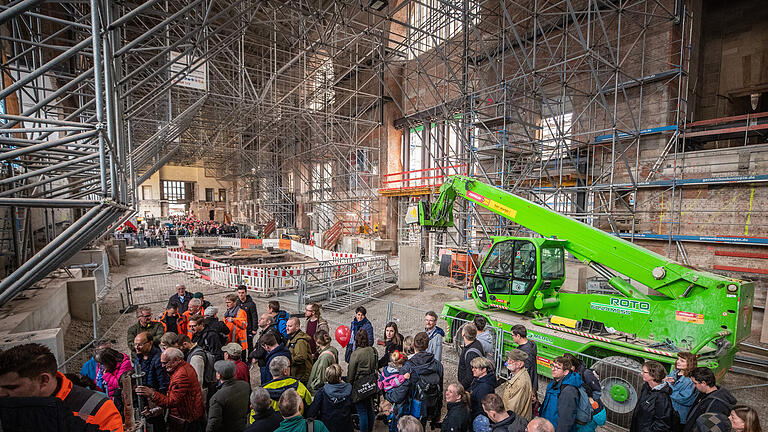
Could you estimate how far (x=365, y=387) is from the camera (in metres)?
4.28

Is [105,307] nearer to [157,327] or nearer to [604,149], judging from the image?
[157,327]

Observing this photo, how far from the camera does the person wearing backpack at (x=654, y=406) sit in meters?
3.62

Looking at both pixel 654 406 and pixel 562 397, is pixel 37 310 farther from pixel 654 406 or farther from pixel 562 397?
pixel 654 406

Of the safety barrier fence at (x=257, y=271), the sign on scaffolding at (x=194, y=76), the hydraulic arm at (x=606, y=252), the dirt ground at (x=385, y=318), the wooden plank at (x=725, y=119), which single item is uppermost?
the sign on scaffolding at (x=194, y=76)

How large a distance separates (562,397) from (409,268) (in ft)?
33.7

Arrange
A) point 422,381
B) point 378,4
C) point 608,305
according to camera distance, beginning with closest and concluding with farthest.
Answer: point 422,381 < point 608,305 < point 378,4

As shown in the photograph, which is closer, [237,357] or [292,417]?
[292,417]

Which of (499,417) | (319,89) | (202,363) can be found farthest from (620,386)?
(319,89)

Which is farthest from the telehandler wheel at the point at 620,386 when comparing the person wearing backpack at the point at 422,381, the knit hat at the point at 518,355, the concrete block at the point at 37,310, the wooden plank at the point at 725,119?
the concrete block at the point at 37,310

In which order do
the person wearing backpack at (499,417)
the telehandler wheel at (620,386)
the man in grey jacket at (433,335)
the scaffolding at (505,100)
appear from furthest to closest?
the scaffolding at (505,100) → the man in grey jacket at (433,335) → the telehandler wheel at (620,386) → the person wearing backpack at (499,417)

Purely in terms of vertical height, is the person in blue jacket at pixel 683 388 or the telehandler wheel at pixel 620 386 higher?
the person in blue jacket at pixel 683 388

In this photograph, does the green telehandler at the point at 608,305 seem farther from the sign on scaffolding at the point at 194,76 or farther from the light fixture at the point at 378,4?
the sign on scaffolding at the point at 194,76

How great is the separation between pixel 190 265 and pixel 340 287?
8524 mm

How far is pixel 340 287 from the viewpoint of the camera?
476 inches
